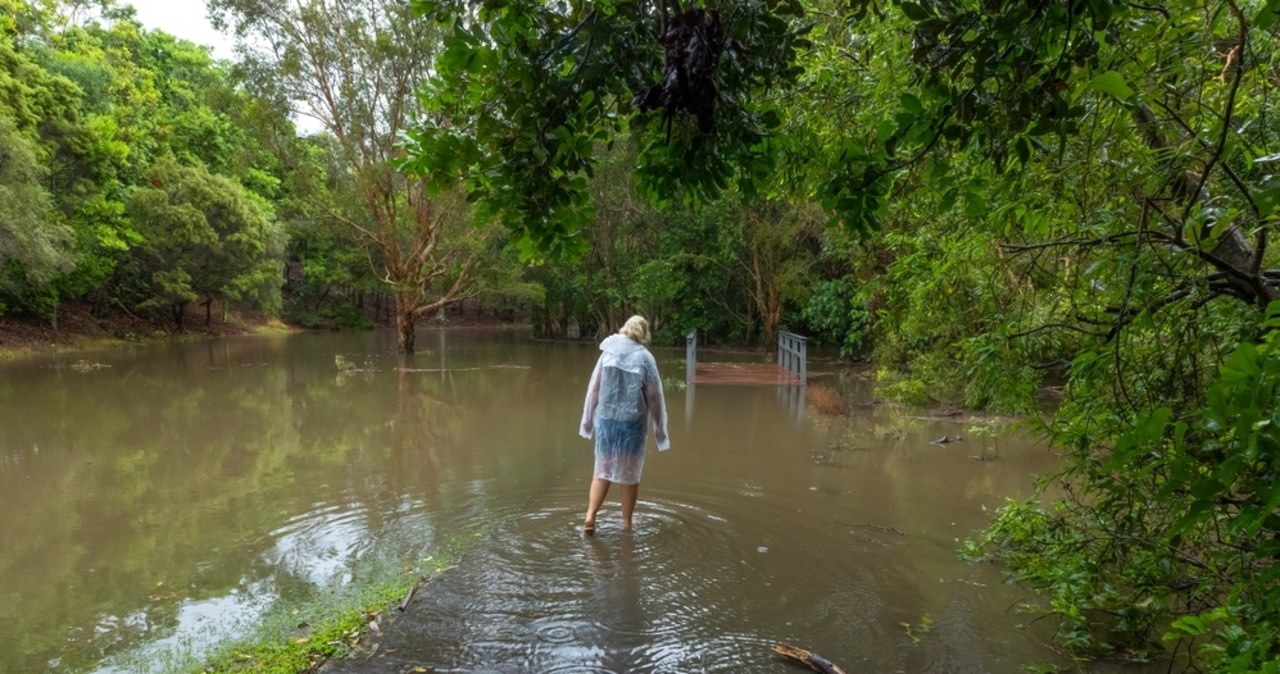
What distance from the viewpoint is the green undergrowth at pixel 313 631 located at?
126 inches

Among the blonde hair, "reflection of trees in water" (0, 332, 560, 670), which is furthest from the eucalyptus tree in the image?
the blonde hair

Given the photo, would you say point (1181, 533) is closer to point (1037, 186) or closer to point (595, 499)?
point (1037, 186)

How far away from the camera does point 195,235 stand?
22.7m

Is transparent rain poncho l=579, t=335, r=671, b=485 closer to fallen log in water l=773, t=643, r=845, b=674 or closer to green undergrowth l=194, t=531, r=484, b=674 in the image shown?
green undergrowth l=194, t=531, r=484, b=674

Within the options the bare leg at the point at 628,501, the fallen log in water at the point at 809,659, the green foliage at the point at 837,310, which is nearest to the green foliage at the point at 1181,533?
the fallen log in water at the point at 809,659

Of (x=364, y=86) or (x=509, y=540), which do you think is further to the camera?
(x=364, y=86)

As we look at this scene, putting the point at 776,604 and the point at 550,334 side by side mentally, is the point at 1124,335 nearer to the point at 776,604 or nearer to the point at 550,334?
the point at 776,604

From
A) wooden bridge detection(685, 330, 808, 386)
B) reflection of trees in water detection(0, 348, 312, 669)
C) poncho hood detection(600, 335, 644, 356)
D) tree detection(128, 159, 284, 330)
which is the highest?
tree detection(128, 159, 284, 330)

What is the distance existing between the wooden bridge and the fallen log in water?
1058 cm

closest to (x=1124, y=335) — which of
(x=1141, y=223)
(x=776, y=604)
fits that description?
(x=1141, y=223)

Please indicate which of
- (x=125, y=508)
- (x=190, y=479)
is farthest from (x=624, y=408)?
(x=190, y=479)

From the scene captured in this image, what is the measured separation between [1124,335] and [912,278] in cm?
153

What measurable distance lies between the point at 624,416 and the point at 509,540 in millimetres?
1154

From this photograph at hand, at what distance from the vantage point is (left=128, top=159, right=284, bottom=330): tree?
2239 centimetres
